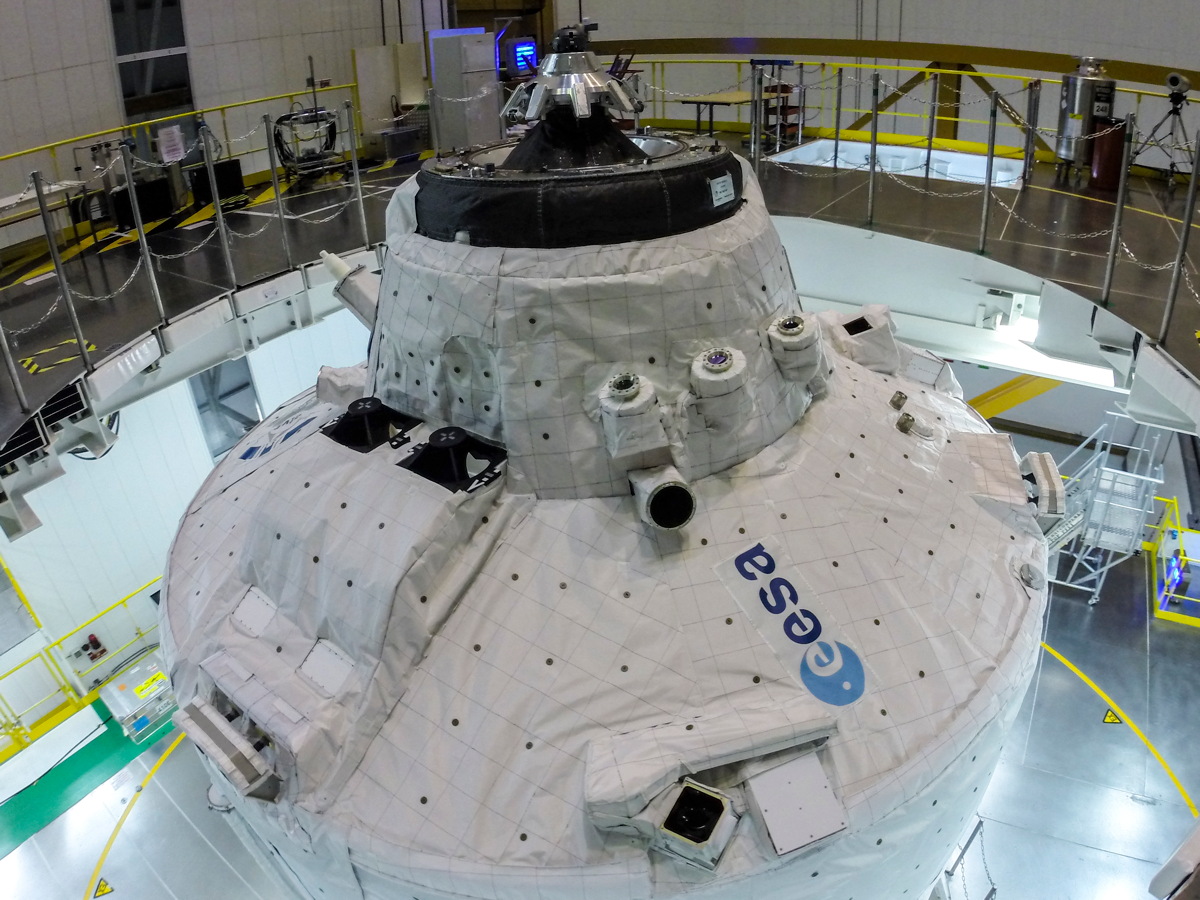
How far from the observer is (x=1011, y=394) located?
45.8ft

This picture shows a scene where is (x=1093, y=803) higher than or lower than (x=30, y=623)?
lower

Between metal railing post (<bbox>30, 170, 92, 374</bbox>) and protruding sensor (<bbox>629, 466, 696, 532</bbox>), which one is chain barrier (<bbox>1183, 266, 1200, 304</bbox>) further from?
metal railing post (<bbox>30, 170, 92, 374</bbox>)

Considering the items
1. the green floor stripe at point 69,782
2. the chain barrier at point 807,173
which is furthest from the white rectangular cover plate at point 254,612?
the chain barrier at point 807,173

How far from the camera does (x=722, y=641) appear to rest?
4348 millimetres

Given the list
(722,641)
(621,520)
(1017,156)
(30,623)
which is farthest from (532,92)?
(1017,156)

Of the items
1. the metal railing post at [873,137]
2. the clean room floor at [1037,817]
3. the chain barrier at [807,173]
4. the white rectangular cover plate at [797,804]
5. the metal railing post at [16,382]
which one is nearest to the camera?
the white rectangular cover plate at [797,804]

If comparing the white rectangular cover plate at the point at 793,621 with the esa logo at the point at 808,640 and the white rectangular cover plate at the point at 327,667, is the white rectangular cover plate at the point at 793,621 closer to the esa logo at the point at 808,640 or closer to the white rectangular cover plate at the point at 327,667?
the esa logo at the point at 808,640

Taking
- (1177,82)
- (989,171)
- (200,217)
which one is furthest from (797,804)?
(200,217)

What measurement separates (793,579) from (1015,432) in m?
12.7

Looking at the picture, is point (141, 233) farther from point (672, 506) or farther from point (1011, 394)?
point (1011, 394)

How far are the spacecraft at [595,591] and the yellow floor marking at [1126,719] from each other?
15.1ft

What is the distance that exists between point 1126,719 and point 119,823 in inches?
387

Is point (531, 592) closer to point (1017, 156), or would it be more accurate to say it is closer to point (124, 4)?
point (124, 4)

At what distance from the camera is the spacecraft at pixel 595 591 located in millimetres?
3988
